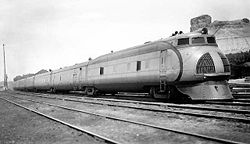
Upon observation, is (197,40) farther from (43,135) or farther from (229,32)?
(229,32)

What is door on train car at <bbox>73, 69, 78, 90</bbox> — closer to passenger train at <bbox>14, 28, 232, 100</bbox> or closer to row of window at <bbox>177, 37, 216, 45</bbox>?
passenger train at <bbox>14, 28, 232, 100</bbox>

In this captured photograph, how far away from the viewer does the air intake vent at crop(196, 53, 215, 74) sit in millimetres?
11625

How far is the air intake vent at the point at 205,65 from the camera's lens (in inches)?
458

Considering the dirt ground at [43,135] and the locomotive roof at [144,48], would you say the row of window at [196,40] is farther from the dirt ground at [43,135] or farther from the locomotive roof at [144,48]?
the dirt ground at [43,135]

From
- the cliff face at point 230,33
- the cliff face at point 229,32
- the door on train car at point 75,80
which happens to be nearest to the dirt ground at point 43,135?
the door on train car at point 75,80

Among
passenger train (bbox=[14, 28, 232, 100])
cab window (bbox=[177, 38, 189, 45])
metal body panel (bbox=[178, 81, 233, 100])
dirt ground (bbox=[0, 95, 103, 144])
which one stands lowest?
dirt ground (bbox=[0, 95, 103, 144])

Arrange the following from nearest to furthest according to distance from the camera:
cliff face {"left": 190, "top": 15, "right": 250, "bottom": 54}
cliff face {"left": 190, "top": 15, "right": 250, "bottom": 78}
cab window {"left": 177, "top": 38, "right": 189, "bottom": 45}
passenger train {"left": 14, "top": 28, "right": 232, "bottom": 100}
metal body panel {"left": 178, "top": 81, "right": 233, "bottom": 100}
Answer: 1. metal body panel {"left": 178, "top": 81, "right": 233, "bottom": 100}
2. passenger train {"left": 14, "top": 28, "right": 232, "bottom": 100}
3. cab window {"left": 177, "top": 38, "right": 189, "bottom": 45}
4. cliff face {"left": 190, "top": 15, "right": 250, "bottom": 78}
5. cliff face {"left": 190, "top": 15, "right": 250, "bottom": 54}

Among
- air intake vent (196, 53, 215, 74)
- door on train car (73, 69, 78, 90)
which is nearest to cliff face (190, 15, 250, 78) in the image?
Result: door on train car (73, 69, 78, 90)

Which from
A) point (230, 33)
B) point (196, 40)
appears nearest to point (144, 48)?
point (196, 40)

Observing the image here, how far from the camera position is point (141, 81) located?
578 inches

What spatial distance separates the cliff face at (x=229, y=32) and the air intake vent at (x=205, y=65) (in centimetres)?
8591

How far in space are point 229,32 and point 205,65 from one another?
101m

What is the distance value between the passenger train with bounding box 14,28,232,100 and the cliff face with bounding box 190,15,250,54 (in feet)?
273

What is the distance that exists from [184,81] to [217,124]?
4577 mm
